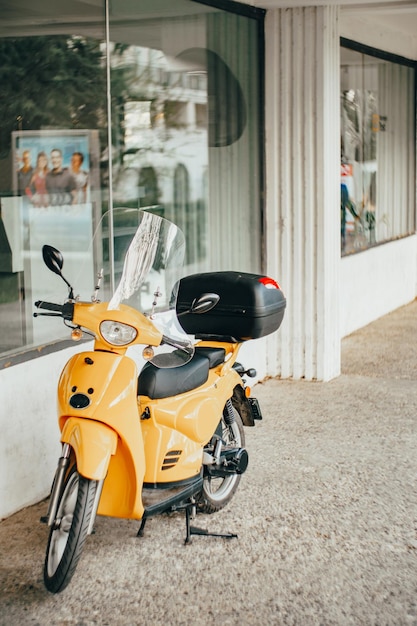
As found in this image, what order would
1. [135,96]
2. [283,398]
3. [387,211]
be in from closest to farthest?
[135,96], [283,398], [387,211]

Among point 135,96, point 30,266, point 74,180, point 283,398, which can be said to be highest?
point 135,96

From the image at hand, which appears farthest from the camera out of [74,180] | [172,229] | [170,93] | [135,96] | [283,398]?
[283,398]

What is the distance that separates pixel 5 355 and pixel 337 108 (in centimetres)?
381

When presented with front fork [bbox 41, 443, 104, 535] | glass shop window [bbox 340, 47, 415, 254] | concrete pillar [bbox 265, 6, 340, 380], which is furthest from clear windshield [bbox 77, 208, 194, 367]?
glass shop window [bbox 340, 47, 415, 254]

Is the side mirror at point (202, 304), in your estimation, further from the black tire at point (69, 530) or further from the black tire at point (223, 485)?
the black tire at point (223, 485)

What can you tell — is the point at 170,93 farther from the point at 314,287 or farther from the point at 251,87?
the point at 314,287

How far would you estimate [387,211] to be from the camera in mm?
11602

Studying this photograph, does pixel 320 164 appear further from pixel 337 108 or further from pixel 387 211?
pixel 387 211

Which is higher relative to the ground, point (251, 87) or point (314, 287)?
point (251, 87)

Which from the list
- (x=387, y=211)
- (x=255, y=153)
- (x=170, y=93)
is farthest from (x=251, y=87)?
(x=387, y=211)

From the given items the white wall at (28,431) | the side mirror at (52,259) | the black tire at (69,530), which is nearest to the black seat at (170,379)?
the black tire at (69,530)

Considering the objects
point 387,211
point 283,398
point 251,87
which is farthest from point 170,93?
point 387,211

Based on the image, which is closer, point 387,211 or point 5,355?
point 5,355

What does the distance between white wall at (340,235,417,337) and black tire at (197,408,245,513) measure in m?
4.85
